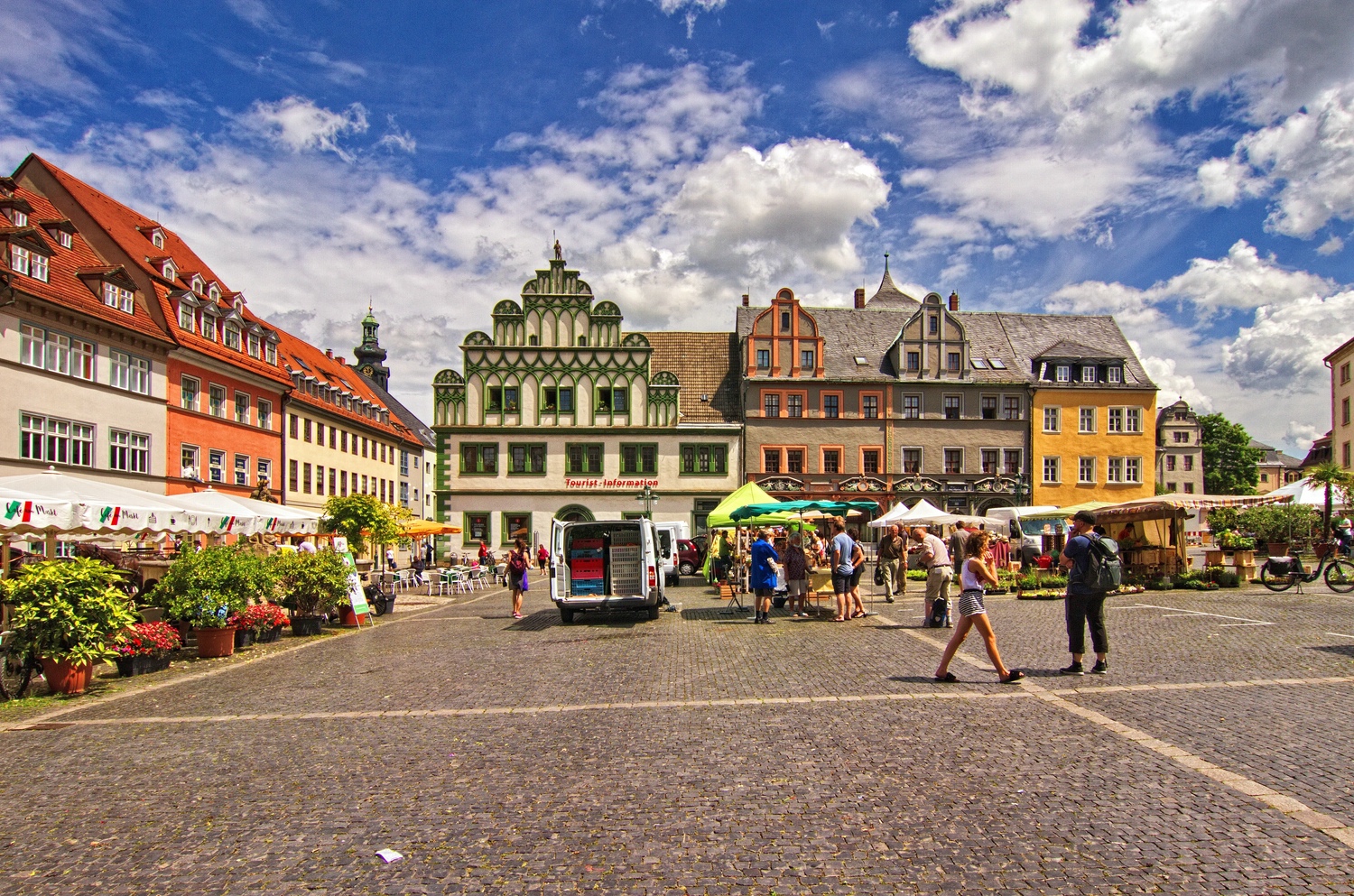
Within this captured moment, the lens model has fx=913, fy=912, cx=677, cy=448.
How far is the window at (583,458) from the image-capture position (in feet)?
163

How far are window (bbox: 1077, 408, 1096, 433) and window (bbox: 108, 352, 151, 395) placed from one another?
47241 mm

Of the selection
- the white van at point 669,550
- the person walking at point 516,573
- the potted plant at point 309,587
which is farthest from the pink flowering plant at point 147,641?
the white van at point 669,550

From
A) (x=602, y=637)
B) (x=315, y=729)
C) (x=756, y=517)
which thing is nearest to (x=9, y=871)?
(x=315, y=729)

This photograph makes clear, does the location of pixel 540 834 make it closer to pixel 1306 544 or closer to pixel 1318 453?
pixel 1306 544

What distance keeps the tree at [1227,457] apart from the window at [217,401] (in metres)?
80.7

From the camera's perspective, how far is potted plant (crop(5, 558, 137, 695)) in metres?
11.0

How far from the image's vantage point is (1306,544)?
3256 cm

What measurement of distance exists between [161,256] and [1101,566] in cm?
3964

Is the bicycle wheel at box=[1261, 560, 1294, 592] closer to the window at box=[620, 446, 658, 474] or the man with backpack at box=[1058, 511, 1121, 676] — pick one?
the man with backpack at box=[1058, 511, 1121, 676]

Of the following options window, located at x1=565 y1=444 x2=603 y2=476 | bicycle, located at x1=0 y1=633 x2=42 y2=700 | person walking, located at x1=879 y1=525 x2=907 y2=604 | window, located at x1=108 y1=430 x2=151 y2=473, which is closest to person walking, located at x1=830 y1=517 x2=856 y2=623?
person walking, located at x1=879 y1=525 x2=907 y2=604

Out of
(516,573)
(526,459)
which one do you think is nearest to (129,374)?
(526,459)

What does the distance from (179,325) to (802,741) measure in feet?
120

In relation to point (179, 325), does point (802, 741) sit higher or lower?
lower

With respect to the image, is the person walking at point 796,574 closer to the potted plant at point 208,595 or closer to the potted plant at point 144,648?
the potted plant at point 208,595
